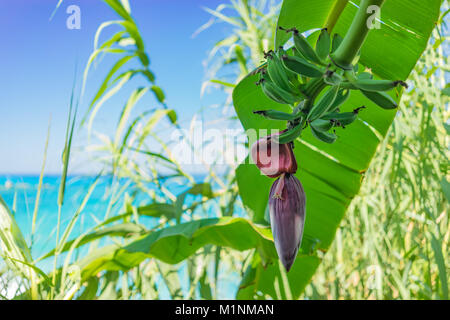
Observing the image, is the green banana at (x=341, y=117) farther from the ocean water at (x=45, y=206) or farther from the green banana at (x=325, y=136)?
the ocean water at (x=45, y=206)

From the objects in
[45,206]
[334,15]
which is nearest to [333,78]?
[334,15]

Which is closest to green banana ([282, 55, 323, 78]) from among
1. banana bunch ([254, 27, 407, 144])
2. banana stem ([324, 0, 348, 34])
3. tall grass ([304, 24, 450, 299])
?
banana bunch ([254, 27, 407, 144])

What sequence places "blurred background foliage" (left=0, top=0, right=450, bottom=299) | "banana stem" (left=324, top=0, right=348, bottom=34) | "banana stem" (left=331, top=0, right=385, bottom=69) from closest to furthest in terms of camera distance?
"banana stem" (left=331, top=0, right=385, bottom=69) → "banana stem" (left=324, top=0, right=348, bottom=34) → "blurred background foliage" (left=0, top=0, right=450, bottom=299)

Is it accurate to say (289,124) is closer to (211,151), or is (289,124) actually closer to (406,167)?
(406,167)

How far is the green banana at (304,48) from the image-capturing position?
0.63ft

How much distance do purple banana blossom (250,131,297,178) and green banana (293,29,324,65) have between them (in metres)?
0.05

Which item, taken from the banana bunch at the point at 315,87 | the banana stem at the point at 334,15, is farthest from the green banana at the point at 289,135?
the banana stem at the point at 334,15

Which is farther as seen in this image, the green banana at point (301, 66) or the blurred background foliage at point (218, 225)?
the blurred background foliage at point (218, 225)

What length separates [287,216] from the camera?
8.1 inches

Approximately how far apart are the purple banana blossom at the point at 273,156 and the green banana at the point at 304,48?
5 centimetres

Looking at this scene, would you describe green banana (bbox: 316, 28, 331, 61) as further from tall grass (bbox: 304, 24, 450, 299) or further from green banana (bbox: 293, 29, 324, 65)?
tall grass (bbox: 304, 24, 450, 299)

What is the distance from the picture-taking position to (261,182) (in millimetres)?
499

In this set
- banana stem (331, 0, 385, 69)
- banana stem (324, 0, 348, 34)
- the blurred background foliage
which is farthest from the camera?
the blurred background foliage

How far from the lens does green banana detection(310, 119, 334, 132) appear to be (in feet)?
0.69
